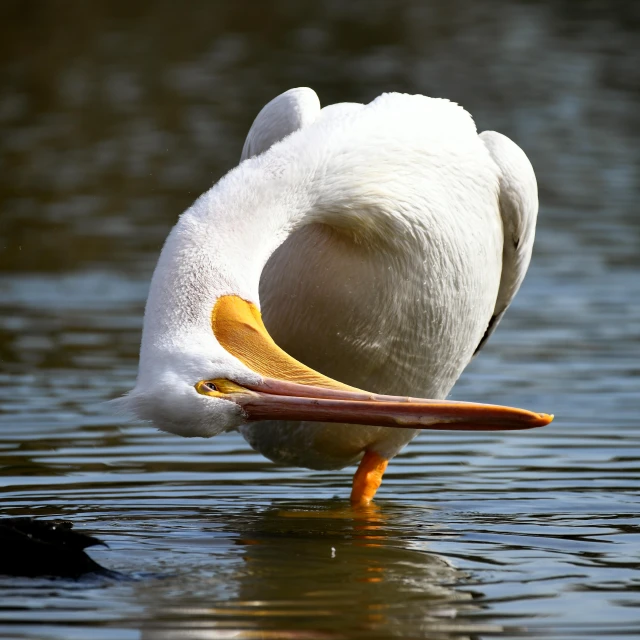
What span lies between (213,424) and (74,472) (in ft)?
8.19

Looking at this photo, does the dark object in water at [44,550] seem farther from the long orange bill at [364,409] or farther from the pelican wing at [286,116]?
the pelican wing at [286,116]

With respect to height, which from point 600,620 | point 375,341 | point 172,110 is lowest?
point 600,620

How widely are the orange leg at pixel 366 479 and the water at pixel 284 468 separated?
0.08 metres

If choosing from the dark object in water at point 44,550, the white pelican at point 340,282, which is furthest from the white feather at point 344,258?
the dark object in water at point 44,550

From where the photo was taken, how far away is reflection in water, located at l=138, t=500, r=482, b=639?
172 inches

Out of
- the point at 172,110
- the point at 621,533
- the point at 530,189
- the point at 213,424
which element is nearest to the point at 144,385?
the point at 213,424

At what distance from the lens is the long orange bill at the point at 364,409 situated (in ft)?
14.9

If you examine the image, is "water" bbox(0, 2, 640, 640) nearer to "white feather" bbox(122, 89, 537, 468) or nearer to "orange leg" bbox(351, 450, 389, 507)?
"orange leg" bbox(351, 450, 389, 507)

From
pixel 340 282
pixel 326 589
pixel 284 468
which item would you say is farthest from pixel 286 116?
→ pixel 326 589

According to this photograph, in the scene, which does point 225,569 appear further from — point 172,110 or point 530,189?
point 172,110

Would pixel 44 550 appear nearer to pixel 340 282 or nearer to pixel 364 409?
pixel 364 409

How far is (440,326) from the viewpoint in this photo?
5797mm

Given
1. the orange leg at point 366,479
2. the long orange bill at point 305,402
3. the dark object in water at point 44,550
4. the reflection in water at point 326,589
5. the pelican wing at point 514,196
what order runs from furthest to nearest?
the orange leg at point 366,479 < the pelican wing at point 514,196 < the dark object in water at point 44,550 < the long orange bill at point 305,402 < the reflection in water at point 326,589

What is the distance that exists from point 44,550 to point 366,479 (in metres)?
1.79
